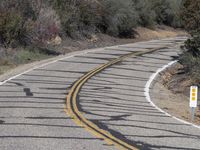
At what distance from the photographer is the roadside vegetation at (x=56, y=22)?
32625 millimetres

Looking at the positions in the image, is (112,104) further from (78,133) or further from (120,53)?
(120,53)

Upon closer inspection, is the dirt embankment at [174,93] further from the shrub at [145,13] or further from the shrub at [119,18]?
the shrub at [145,13]

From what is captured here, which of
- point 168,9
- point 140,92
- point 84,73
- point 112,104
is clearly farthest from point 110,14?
point 112,104

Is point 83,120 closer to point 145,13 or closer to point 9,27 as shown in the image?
point 9,27

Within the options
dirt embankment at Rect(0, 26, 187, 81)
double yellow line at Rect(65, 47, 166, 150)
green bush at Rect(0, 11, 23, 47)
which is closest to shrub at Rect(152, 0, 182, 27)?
dirt embankment at Rect(0, 26, 187, 81)

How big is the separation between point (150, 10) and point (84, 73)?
37.3 meters

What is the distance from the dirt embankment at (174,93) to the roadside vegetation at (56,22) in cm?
403

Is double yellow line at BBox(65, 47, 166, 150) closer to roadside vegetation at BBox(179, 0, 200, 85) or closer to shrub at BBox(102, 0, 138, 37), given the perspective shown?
roadside vegetation at BBox(179, 0, 200, 85)

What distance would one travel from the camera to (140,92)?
22.5 meters

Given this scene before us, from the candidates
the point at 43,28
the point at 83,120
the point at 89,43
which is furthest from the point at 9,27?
the point at 83,120

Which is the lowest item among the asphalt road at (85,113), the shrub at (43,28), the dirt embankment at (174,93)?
the dirt embankment at (174,93)

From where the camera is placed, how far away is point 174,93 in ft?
81.2

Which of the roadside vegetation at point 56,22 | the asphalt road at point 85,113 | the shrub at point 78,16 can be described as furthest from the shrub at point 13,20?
the shrub at point 78,16

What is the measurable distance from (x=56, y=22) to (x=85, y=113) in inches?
968
